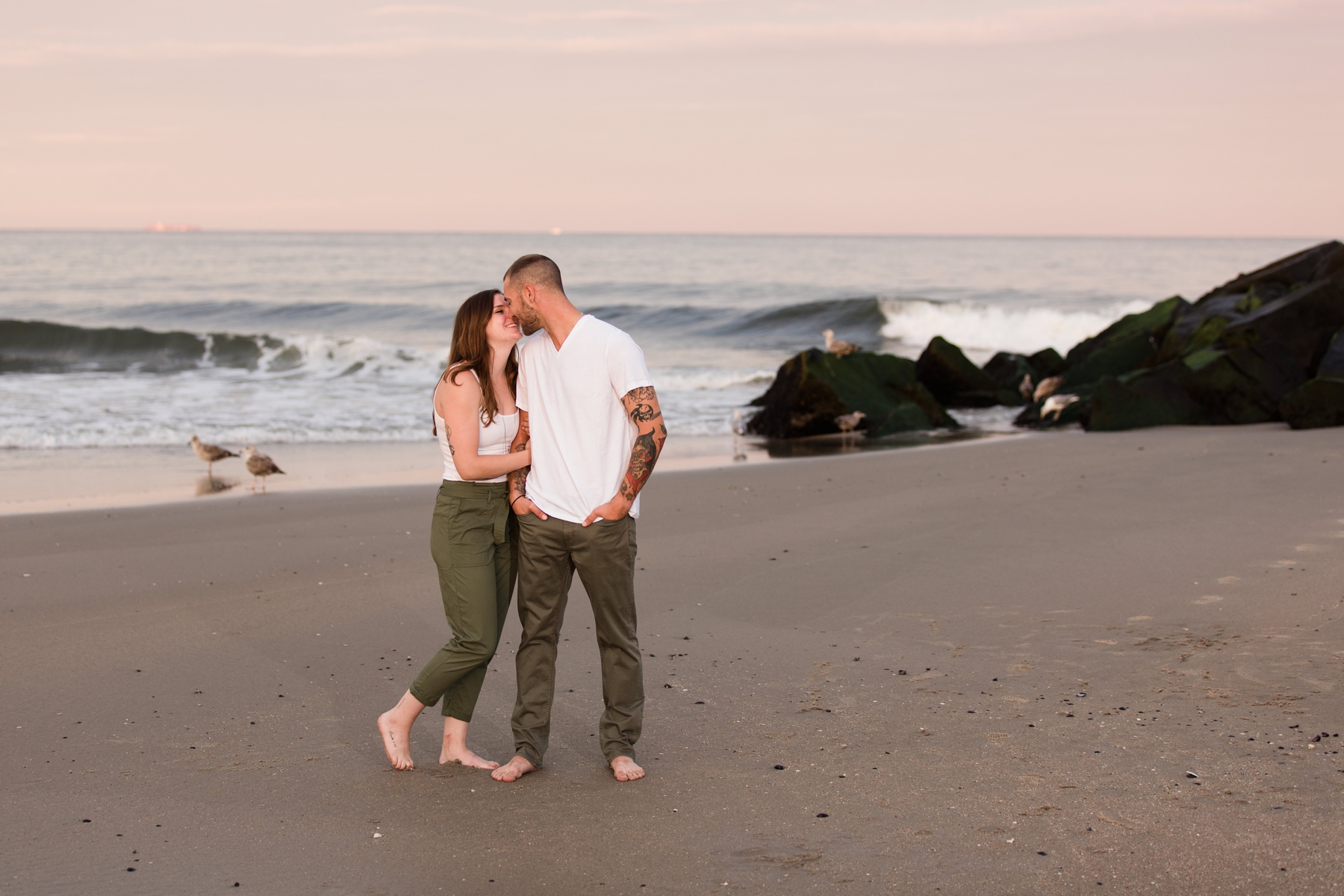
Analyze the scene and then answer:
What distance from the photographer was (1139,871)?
3.51 meters

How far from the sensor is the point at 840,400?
1602 centimetres

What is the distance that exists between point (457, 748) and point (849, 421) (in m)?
11.8

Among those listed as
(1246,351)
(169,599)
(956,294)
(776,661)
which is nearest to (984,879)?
(776,661)

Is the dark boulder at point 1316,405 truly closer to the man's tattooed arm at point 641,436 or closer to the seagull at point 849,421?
the seagull at point 849,421

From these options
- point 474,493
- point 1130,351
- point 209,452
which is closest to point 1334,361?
point 1130,351

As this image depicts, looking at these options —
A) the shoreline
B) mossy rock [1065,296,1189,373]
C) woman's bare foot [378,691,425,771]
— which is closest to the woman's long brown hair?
woman's bare foot [378,691,425,771]

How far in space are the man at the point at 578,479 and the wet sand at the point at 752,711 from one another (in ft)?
1.46

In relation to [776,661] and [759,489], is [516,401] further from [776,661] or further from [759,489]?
[759,489]

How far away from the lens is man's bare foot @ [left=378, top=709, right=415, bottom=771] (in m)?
4.39

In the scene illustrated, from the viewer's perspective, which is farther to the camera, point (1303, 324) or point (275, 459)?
→ point (1303, 324)

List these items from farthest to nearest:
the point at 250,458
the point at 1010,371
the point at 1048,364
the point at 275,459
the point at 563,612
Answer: the point at 1010,371, the point at 1048,364, the point at 275,459, the point at 250,458, the point at 563,612

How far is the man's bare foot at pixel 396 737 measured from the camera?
4.39 meters

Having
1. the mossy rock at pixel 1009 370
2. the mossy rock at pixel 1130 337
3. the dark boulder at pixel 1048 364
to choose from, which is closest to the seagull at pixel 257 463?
the mossy rock at pixel 1009 370

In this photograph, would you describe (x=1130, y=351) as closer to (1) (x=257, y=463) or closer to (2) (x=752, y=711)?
(1) (x=257, y=463)
